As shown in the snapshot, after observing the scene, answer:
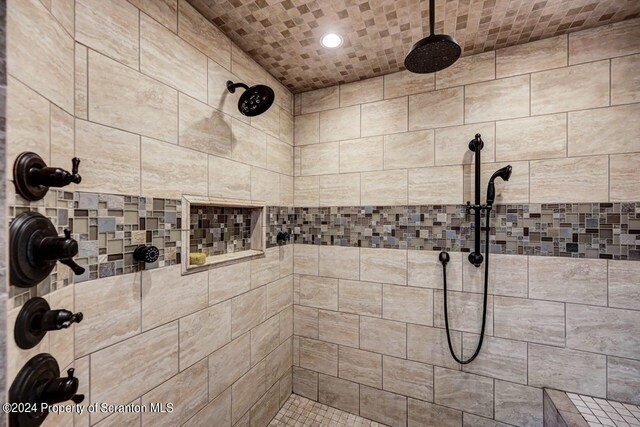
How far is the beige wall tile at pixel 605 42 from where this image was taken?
141cm

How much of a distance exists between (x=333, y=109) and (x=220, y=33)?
911 mm

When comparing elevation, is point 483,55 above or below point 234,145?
above

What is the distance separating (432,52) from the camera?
1.15 m

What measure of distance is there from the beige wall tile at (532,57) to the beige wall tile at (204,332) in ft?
7.23

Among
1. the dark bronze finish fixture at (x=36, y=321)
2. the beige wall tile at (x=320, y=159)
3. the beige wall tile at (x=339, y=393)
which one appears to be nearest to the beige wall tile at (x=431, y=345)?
the beige wall tile at (x=339, y=393)

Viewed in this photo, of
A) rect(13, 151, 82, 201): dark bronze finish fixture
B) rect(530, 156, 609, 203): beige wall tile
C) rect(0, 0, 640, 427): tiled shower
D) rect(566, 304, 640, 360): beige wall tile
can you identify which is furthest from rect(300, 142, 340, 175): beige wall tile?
rect(566, 304, 640, 360): beige wall tile

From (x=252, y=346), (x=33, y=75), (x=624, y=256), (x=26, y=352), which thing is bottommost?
(x=252, y=346)

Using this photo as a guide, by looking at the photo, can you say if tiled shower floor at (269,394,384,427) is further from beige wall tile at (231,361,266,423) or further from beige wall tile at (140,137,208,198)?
beige wall tile at (140,137,208,198)

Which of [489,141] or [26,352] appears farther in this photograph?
[489,141]

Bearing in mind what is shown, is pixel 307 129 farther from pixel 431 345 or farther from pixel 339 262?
pixel 431 345

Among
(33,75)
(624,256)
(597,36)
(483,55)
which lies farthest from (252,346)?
(597,36)

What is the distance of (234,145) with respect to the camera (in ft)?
5.29

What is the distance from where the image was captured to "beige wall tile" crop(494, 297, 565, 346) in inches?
59.7

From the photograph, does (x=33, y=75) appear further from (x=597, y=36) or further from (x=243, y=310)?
(x=597, y=36)
